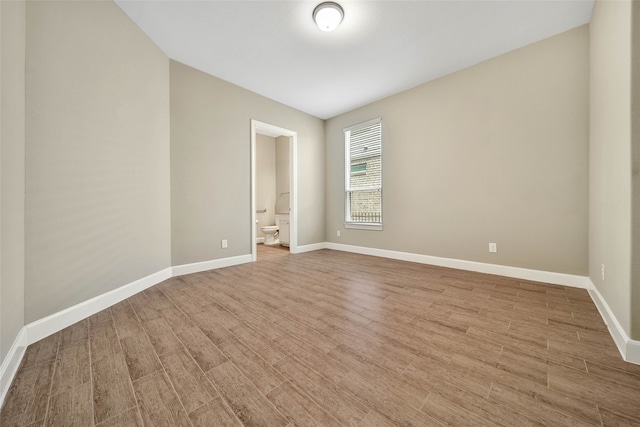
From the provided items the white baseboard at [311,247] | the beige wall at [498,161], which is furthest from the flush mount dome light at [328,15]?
the white baseboard at [311,247]

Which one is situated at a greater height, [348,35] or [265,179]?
[348,35]

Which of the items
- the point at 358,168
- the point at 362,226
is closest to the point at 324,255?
the point at 362,226

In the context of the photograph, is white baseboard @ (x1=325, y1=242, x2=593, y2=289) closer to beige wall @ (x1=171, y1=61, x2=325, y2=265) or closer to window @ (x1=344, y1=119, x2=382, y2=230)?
window @ (x1=344, y1=119, x2=382, y2=230)

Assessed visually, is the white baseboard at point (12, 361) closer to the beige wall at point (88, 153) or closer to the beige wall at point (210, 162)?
the beige wall at point (88, 153)

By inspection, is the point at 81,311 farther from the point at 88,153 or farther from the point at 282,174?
the point at 282,174

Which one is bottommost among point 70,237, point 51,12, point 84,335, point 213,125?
point 84,335

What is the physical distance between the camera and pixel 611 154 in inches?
67.7

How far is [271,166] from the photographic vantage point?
6766mm

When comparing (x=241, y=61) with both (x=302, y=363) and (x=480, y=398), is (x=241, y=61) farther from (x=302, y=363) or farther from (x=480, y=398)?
(x=480, y=398)

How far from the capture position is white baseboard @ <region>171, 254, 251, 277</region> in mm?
3104

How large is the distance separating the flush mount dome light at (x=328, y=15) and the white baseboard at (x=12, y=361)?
324 centimetres

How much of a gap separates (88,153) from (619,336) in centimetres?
398

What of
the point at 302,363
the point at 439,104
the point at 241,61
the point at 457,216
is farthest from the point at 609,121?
the point at 241,61

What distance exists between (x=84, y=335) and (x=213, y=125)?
276 cm
